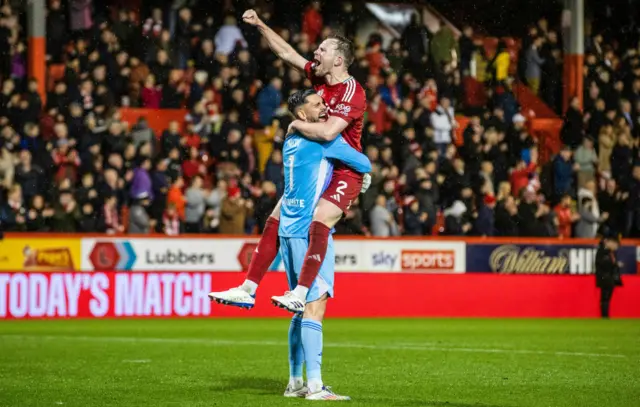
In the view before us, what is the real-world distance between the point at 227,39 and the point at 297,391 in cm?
1756

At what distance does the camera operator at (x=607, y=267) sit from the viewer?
77.4ft

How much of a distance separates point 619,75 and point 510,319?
31.3ft

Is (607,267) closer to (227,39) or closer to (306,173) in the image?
(227,39)

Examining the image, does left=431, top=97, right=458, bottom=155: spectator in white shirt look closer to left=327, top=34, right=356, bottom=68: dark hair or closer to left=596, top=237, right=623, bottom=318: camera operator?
left=596, top=237, right=623, bottom=318: camera operator

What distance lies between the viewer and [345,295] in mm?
23172

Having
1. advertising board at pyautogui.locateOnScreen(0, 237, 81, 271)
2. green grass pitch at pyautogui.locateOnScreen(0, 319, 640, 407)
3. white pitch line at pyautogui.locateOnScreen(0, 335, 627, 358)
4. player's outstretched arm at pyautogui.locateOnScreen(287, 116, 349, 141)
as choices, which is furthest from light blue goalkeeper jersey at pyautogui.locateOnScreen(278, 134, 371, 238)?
advertising board at pyautogui.locateOnScreen(0, 237, 81, 271)

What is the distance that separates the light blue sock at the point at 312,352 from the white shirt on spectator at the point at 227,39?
17.5m

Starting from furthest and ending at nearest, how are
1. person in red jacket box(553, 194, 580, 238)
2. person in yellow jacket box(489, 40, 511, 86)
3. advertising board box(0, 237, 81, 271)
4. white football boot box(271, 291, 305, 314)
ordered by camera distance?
person in yellow jacket box(489, 40, 511, 86), person in red jacket box(553, 194, 580, 238), advertising board box(0, 237, 81, 271), white football boot box(271, 291, 305, 314)

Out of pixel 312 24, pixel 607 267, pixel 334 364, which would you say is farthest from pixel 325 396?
pixel 312 24

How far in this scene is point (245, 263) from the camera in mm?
22500

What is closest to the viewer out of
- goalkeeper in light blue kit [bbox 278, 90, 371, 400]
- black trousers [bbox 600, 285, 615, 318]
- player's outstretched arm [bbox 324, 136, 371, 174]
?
goalkeeper in light blue kit [bbox 278, 90, 371, 400]

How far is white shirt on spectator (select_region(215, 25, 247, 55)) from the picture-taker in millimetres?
26734

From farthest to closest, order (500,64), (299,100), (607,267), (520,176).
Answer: (500,64), (520,176), (607,267), (299,100)

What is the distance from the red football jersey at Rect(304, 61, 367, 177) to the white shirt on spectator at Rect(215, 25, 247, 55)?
54.5 ft
